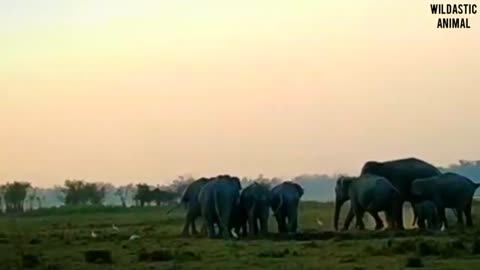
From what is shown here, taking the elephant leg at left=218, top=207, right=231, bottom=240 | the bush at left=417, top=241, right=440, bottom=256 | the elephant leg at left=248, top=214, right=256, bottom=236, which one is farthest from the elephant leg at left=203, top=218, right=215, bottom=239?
the bush at left=417, top=241, right=440, bottom=256

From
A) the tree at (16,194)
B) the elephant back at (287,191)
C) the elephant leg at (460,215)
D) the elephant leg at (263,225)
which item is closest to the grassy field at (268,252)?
the elephant leg at (263,225)

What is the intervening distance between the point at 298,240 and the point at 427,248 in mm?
6875

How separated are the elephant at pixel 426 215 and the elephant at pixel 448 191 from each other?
34.2 inches

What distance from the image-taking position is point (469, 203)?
107 ft

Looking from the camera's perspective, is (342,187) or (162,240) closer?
(162,240)

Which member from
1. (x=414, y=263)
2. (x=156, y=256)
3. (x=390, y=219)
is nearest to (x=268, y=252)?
(x=156, y=256)

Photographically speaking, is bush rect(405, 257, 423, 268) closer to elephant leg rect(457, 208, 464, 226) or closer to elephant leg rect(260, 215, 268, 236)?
elephant leg rect(260, 215, 268, 236)

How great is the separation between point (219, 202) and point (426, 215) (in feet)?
18.3

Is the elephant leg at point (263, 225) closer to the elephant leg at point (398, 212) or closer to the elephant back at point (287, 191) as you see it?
the elephant back at point (287, 191)

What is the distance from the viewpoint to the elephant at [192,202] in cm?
3297

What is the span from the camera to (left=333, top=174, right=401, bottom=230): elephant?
3198cm

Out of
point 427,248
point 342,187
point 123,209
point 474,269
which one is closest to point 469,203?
point 342,187

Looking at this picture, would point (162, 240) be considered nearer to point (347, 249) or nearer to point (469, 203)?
point (347, 249)

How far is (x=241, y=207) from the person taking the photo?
104 ft
